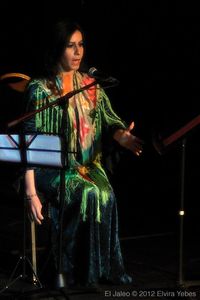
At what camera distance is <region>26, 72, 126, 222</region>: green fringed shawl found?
3826 millimetres

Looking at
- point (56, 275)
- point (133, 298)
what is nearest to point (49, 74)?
point (56, 275)

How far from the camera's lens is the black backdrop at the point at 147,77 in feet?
19.3

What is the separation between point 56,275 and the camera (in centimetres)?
368

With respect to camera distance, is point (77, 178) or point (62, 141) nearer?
point (62, 141)

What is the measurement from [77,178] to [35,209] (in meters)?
0.39

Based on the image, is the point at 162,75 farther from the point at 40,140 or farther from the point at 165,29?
the point at 40,140

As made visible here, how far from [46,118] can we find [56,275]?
3.35 feet

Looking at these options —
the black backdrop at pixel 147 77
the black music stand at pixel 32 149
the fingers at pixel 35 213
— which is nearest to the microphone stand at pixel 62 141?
the black music stand at pixel 32 149

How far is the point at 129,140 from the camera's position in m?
3.69

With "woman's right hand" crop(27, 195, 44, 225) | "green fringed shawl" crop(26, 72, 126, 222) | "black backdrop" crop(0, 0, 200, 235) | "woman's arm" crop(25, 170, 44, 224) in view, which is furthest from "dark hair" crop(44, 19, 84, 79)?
"black backdrop" crop(0, 0, 200, 235)

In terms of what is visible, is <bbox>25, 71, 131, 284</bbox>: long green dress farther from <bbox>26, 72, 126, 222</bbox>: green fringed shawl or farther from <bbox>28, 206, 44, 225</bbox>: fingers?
<bbox>28, 206, 44, 225</bbox>: fingers

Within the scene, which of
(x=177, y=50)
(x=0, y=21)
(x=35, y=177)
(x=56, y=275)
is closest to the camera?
(x=56, y=275)

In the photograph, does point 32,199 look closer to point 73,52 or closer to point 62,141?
point 62,141

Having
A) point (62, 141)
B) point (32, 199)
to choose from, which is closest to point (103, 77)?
point (62, 141)
